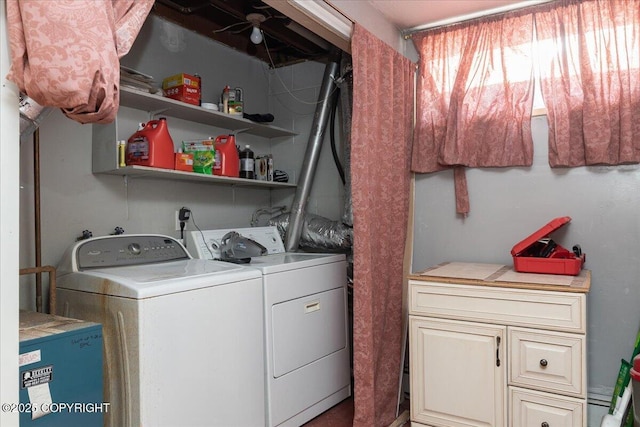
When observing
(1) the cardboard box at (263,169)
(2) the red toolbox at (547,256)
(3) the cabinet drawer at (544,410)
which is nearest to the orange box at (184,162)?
(1) the cardboard box at (263,169)

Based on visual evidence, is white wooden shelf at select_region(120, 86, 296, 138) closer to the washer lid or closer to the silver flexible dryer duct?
the silver flexible dryer duct

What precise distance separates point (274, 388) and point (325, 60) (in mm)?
2219

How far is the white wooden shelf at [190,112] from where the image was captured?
2.19 metres

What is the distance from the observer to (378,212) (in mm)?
2359

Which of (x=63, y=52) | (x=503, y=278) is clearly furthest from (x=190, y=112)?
(x=503, y=278)

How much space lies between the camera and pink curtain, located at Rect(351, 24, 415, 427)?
219cm

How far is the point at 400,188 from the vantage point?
2.60 meters

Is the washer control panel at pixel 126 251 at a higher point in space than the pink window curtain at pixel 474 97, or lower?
lower

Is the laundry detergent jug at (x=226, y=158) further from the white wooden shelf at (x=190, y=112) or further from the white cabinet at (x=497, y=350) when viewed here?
the white cabinet at (x=497, y=350)

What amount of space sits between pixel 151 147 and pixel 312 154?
1.15 meters

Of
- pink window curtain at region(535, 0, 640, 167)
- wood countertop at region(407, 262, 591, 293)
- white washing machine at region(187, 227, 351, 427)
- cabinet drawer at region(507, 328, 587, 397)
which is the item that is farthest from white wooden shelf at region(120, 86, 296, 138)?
cabinet drawer at region(507, 328, 587, 397)

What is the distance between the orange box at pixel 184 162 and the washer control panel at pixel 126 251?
377mm

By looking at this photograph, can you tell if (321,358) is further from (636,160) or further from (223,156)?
(636,160)

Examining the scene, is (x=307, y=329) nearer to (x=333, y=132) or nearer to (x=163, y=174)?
(x=163, y=174)
